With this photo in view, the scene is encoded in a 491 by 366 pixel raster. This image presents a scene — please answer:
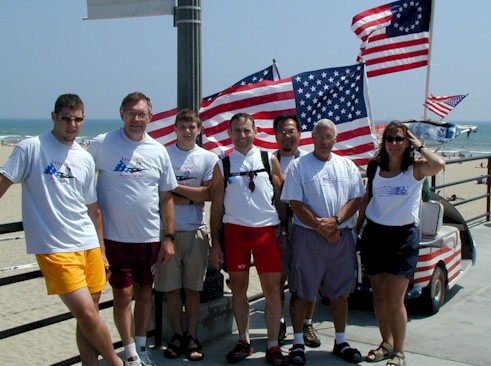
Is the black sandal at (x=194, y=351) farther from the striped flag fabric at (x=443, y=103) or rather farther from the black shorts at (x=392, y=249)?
the striped flag fabric at (x=443, y=103)

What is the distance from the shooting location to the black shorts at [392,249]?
4453 millimetres

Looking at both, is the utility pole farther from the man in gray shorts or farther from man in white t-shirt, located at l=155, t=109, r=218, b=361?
the man in gray shorts

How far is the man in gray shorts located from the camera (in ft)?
15.0

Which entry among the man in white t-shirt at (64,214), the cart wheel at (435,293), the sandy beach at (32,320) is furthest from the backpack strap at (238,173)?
the sandy beach at (32,320)

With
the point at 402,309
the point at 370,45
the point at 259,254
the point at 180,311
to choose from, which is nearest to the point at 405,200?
the point at 402,309

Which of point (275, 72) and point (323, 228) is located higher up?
point (275, 72)

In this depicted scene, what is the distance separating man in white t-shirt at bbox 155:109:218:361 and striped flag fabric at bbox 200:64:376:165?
1.33 meters

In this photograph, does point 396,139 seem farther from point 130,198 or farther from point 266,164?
point 130,198

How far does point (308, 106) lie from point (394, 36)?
109 inches

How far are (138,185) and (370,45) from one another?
5.16m

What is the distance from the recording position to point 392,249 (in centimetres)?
448

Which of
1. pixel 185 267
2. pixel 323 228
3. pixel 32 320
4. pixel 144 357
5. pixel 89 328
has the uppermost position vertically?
pixel 323 228

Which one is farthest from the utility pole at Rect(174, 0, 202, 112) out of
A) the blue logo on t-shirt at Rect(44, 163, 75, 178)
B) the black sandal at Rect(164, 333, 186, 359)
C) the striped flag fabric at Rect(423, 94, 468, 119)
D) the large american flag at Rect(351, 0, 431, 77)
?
the striped flag fabric at Rect(423, 94, 468, 119)

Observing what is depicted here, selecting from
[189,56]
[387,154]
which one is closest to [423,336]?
[387,154]
